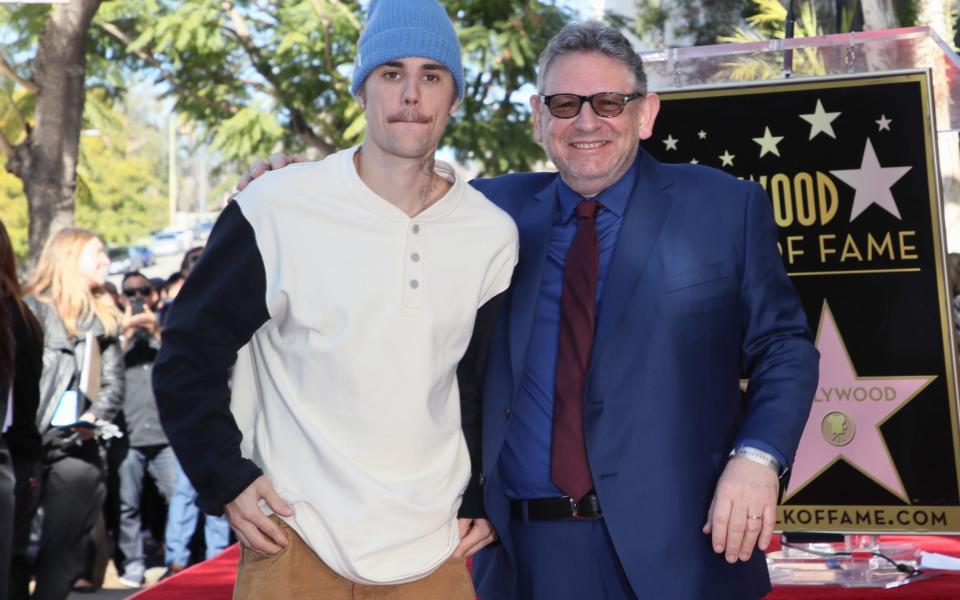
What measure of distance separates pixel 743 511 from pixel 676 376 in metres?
0.34

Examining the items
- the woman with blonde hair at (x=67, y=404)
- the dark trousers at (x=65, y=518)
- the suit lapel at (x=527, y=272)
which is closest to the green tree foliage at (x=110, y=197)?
the woman with blonde hair at (x=67, y=404)

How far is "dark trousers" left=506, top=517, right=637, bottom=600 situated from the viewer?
2814mm

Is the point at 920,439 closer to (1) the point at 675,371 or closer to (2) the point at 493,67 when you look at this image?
(1) the point at 675,371

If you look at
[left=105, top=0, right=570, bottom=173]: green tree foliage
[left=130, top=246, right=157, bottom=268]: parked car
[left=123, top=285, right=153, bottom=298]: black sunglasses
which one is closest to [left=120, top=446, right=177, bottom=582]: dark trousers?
[left=123, top=285, right=153, bottom=298]: black sunglasses

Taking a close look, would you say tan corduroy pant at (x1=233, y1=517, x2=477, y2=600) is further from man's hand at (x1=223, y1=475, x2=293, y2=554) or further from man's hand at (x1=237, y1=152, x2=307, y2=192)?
man's hand at (x1=237, y1=152, x2=307, y2=192)

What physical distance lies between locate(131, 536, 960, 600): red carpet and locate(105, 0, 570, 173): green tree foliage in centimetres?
758

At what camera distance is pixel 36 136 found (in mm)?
12281

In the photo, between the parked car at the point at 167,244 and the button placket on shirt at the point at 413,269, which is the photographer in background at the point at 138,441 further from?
the parked car at the point at 167,244

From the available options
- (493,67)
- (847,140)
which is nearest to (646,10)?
(493,67)

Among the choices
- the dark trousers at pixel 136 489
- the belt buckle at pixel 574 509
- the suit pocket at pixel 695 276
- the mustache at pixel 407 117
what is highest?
the mustache at pixel 407 117

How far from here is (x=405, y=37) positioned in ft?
8.44

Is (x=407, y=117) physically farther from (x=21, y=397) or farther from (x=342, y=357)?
(x=21, y=397)

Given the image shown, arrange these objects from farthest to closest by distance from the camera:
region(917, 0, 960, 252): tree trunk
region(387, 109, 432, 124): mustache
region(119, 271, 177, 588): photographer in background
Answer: region(917, 0, 960, 252): tree trunk → region(119, 271, 177, 588): photographer in background → region(387, 109, 432, 124): mustache

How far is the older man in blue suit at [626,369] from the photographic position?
277 centimetres
